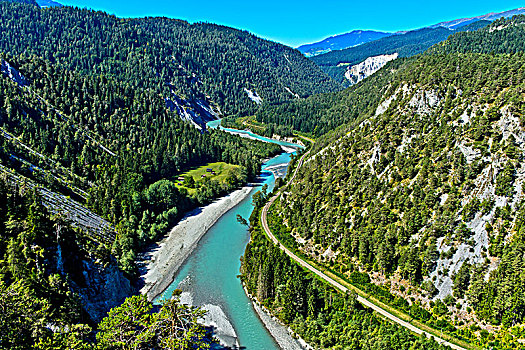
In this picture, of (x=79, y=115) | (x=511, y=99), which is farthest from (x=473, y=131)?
(x=79, y=115)

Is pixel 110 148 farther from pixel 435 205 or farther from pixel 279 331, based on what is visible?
pixel 435 205

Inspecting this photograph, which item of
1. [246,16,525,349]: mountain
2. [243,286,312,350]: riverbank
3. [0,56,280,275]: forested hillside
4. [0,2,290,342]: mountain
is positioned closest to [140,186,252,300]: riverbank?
[0,2,290,342]: mountain

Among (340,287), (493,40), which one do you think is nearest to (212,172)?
(340,287)

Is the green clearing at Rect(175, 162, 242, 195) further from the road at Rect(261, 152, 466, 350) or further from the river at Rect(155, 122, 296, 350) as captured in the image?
the road at Rect(261, 152, 466, 350)

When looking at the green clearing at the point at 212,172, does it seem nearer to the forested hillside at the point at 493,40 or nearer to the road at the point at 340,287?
the road at the point at 340,287

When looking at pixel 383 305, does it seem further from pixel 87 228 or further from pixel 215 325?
pixel 87 228

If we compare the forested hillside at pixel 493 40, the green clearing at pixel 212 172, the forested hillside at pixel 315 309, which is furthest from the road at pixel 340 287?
the forested hillside at pixel 493 40
